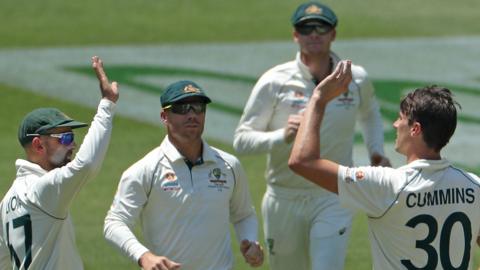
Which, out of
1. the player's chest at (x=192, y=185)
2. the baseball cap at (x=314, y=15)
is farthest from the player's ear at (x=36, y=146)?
the baseball cap at (x=314, y=15)

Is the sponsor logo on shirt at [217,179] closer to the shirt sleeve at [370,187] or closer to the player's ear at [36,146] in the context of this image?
the player's ear at [36,146]

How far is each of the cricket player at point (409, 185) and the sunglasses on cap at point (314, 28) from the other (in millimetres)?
3196

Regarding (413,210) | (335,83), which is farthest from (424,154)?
(335,83)

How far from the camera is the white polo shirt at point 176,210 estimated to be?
25.2 ft

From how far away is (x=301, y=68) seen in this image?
9.74 metres

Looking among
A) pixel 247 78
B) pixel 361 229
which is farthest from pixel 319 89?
pixel 247 78

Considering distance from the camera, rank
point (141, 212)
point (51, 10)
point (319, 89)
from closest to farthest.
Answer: point (319, 89), point (141, 212), point (51, 10)

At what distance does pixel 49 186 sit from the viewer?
7.04m

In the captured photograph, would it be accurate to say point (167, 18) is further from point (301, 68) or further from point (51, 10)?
point (301, 68)

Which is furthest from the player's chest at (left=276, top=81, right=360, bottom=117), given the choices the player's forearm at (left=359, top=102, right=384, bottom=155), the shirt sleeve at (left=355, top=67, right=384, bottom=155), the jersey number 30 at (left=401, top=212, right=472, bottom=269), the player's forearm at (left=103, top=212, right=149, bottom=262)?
the jersey number 30 at (left=401, top=212, right=472, bottom=269)

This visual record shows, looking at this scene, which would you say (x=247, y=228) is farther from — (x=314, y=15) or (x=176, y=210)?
(x=314, y=15)

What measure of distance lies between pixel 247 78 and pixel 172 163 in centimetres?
1085

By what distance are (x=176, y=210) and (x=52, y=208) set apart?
928 mm

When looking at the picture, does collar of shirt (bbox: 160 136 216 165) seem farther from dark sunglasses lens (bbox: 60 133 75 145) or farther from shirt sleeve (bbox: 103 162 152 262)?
dark sunglasses lens (bbox: 60 133 75 145)
